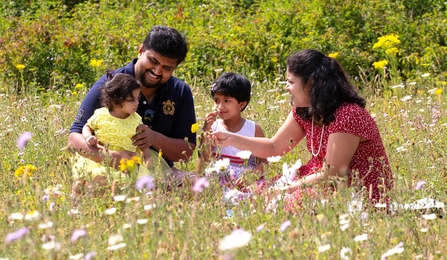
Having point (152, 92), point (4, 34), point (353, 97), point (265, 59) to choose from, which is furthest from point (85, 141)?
point (4, 34)

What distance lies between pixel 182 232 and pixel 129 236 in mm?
363

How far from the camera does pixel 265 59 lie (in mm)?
7828

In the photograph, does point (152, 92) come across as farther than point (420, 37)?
No

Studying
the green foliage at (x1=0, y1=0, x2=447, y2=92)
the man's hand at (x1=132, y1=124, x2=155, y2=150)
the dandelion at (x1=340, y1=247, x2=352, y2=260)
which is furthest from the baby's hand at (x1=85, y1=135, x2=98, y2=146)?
the green foliage at (x1=0, y1=0, x2=447, y2=92)

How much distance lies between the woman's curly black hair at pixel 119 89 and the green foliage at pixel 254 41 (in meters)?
3.06

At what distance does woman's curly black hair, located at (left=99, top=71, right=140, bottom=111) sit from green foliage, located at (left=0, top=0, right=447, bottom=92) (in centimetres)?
306

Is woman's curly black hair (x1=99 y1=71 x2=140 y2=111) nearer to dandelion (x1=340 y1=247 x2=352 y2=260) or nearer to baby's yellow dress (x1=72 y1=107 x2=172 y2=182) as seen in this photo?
baby's yellow dress (x1=72 y1=107 x2=172 y2=182)

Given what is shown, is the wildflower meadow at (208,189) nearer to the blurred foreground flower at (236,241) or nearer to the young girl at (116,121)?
the blurred foreground flower at (236,241)

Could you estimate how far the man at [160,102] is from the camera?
4309 mm

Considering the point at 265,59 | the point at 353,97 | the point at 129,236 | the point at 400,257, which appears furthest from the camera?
the point at 265,59

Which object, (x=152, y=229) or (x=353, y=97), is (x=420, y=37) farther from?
(x=152, y=229)

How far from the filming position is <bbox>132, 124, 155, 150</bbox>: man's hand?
13.8 feet

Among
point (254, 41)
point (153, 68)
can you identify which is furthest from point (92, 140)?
point (254, 41)

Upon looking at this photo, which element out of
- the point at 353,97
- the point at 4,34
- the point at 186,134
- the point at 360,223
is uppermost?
the point at 360,223
